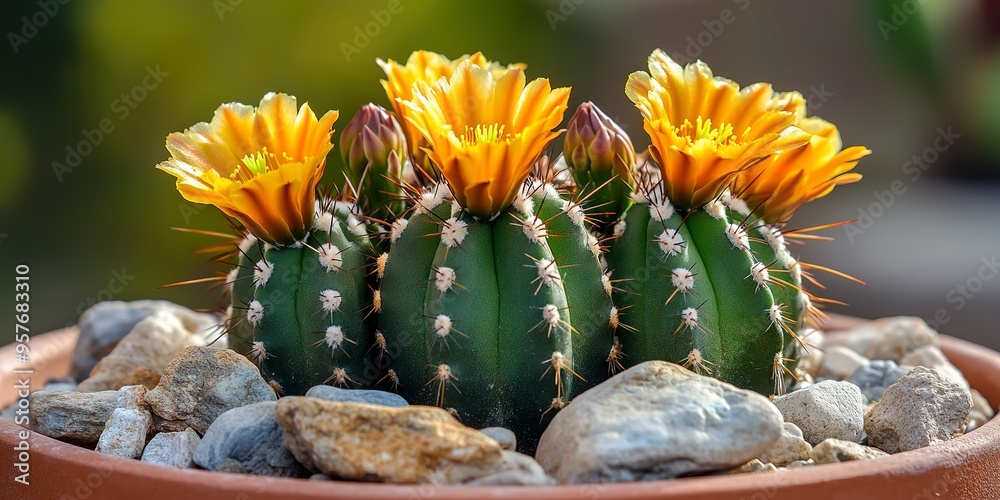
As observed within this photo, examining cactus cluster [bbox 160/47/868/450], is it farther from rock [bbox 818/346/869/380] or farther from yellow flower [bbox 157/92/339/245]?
rock [bbox 818/346/869/380]

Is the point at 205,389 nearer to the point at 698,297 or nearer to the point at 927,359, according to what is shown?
the point at 698,297

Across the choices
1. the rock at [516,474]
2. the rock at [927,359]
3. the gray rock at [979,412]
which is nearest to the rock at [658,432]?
the rock at [516,474]

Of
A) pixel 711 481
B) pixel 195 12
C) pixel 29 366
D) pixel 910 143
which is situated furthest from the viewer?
pixel 910 143

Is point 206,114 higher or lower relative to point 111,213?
higher

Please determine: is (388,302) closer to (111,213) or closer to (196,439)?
(196,439)

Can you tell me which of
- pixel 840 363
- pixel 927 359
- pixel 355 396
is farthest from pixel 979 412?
pixel 355 396

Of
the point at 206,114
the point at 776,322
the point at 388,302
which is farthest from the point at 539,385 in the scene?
the point at 206,114

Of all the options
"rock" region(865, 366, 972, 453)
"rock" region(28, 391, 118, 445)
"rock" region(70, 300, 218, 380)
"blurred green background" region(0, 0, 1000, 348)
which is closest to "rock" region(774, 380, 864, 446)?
"rock" region(865, 366, 972, 453)
